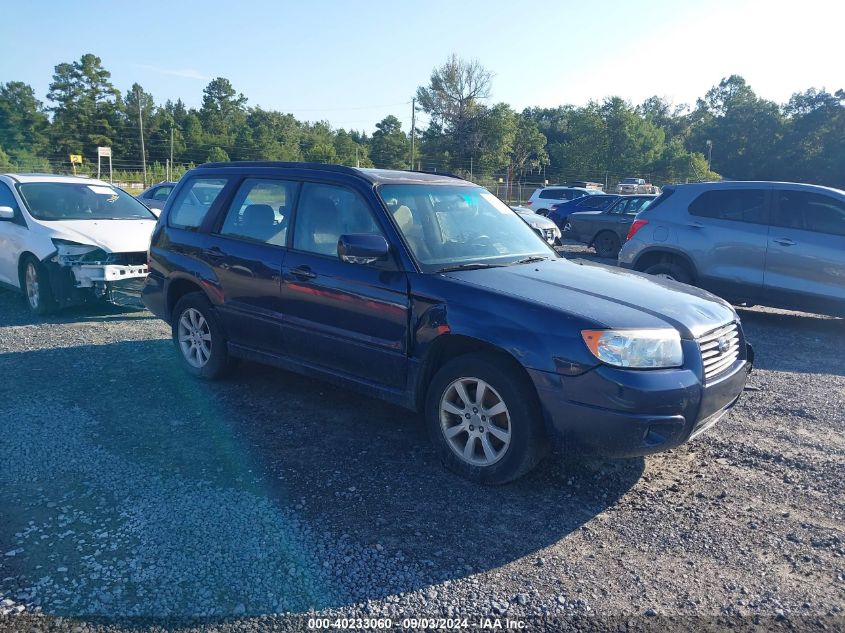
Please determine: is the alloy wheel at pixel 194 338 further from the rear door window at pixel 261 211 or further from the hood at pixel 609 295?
the hood at pixel 609 295

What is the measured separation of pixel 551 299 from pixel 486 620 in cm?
180

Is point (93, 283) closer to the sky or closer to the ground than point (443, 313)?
closer to the ground

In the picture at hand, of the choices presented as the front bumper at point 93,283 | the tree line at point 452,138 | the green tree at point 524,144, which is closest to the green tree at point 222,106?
the tree line at point 452,138

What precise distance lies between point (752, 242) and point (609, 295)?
17.3ft

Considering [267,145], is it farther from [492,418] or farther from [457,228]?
[492,418]

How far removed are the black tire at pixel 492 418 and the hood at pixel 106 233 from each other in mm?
5393

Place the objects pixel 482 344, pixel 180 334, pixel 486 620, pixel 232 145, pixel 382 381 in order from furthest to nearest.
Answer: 1. pixel 232 145
2. pixel 180 334
3. pixel 382 381
4. pixel 482 344
5. pixel 486 620

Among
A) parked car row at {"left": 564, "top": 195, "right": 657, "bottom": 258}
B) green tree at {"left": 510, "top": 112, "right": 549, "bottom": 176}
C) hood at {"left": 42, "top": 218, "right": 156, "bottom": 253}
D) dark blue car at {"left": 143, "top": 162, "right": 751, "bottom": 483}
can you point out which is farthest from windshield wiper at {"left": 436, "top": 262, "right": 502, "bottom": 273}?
green tree at {"left": 510, "top": 112, "right": 549, "bottom": 176}

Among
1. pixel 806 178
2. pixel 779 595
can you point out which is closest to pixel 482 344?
pixel 779 595

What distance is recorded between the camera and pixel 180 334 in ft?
19.7

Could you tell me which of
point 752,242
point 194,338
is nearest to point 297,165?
point 194,338

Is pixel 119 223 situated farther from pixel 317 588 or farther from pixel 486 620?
pixel 486 620

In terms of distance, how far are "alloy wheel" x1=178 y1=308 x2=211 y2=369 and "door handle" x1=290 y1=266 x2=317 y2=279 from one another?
1.30 metres

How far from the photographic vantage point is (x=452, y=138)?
60250 mm
